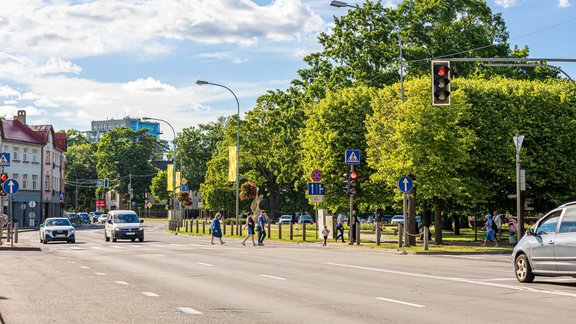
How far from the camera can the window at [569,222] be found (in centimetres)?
1709

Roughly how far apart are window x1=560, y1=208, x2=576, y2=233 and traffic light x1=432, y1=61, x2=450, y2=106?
675 cm

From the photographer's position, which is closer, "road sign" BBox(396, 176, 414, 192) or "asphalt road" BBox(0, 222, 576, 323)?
"asphalt road" BBox(0, 222, 576, 323)

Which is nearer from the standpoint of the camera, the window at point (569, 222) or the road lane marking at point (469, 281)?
the road lane marking at point (469, 281)

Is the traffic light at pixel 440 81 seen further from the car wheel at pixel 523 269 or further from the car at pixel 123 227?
the car at pixel 123 227

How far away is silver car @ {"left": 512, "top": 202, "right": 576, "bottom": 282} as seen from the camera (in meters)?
16.9

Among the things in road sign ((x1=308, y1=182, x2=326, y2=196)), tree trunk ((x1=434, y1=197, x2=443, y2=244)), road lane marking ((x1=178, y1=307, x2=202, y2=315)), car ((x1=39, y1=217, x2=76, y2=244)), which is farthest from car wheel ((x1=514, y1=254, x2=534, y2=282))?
car ((x1=39, y1=217, x2=76, y2=244))

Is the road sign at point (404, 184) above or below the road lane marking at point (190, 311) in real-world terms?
above

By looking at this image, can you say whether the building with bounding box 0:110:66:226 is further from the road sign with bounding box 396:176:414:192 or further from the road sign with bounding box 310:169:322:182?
the road sign with bounding box 396:176:414:192

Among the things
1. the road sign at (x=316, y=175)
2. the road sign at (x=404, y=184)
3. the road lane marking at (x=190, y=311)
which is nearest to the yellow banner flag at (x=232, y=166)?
the road sign at (x=316, y=175)

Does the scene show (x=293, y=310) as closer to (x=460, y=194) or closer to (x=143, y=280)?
(x=143, y=280)

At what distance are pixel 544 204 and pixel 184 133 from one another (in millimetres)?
84310

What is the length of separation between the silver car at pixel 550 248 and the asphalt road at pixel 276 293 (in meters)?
0.36

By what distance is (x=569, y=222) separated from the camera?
56.4 feet

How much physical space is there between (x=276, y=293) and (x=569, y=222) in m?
6.32
